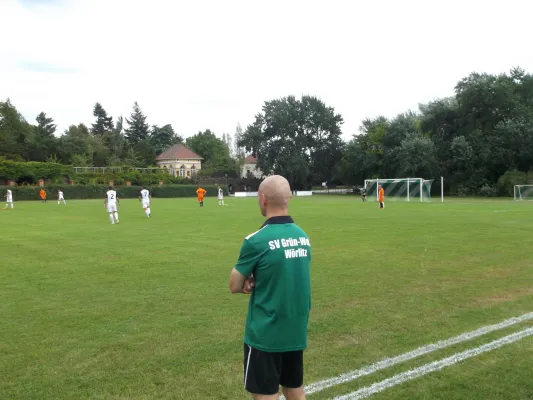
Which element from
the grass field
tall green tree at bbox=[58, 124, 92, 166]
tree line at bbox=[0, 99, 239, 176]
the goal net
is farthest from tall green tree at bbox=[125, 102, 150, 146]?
the grass field

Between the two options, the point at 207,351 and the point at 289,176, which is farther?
the point at 289,176

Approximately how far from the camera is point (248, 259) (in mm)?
2885

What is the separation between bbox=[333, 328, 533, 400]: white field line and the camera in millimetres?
4078

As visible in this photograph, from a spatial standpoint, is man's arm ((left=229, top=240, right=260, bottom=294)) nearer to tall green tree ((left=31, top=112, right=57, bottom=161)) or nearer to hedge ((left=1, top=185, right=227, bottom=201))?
hedge ((left=1, top=185, right=227, bottom=201))

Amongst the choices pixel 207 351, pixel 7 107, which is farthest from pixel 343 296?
pixel 7 107

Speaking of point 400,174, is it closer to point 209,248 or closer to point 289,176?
point 289,176

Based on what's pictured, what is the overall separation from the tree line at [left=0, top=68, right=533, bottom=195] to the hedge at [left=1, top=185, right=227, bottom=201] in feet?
52.2

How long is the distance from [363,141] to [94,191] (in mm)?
41071

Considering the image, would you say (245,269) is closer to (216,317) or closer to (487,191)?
(216,317)

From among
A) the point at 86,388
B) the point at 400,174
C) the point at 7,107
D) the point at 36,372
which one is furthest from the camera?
the point at 7,107

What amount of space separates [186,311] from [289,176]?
70623 mm

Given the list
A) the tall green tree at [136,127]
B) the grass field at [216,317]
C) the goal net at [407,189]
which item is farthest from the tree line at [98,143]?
the grass field at [216,317]

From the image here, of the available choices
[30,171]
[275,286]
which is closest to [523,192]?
[275,286]

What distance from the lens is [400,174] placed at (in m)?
60.8
